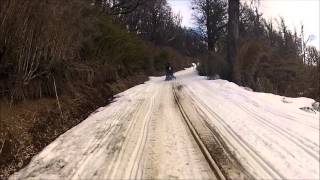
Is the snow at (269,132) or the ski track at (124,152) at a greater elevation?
the snow at (269,132)

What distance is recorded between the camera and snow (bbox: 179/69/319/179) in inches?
320

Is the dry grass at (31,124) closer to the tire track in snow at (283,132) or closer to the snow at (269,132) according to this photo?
the snow at (269,132)

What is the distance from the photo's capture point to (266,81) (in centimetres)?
2312

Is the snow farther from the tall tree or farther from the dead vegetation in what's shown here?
the tall tree

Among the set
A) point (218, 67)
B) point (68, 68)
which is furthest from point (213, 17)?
point (68, 68)

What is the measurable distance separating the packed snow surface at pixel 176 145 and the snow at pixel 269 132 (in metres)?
0.01

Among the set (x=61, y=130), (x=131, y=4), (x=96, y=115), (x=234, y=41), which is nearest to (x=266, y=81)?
(x=234, y=41)

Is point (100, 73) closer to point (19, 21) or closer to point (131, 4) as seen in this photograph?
point (19, 21)

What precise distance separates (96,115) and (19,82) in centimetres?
319

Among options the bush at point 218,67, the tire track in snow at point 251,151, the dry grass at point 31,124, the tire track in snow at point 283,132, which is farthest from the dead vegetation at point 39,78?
the bush at point 218,67

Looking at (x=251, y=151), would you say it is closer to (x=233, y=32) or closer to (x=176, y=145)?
(x=176, y=145)

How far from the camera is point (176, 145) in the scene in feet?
33.5

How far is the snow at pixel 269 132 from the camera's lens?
8.12 m

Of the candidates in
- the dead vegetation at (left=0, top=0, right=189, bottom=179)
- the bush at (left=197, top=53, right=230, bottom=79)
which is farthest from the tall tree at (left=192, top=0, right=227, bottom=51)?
the dead vegetation at (left=0, top=0, right=189, bottom=179)
